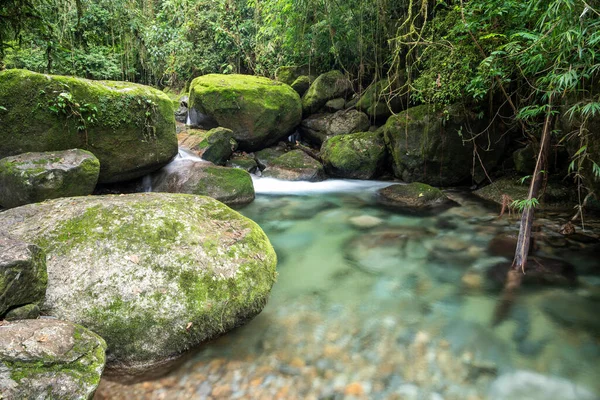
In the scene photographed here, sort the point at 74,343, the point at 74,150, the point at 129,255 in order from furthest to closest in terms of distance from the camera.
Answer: the point at 74,150 < the point at 129,255 < the point at 74,343

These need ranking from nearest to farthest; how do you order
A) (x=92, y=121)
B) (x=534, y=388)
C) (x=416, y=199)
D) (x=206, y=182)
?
(x=534, y=388) → (x=92, y=121) → (x=206, y=182) → (x=416, y=199)

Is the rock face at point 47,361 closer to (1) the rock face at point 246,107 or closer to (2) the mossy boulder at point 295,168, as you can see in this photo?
(2) the mossy boulder at point 295,168

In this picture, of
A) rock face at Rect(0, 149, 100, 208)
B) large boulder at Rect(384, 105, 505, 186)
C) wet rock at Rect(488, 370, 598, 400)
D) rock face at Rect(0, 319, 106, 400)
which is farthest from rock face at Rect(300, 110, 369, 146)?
rock face at Rect(0, 319, 106, 400)

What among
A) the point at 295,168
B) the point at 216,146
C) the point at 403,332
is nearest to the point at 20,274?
the point at 403,332

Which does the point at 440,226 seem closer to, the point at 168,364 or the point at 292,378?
the point at 292,378

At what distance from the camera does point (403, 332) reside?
124 inches

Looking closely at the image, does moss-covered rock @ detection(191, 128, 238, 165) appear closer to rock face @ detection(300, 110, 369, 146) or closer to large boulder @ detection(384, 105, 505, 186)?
rock face @ detection(300, 110, 369, 146)

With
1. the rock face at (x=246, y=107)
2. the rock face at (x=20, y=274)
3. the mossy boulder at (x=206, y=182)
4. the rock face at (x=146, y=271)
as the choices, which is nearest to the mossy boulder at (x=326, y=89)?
the rock face at (x=246, y=107)

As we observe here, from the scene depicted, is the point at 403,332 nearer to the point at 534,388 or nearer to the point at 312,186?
the point at 534,388

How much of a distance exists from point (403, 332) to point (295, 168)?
240 inches

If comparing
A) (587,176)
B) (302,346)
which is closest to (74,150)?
(302,346)

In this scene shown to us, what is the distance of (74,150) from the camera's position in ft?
17.2

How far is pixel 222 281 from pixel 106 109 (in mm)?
4217

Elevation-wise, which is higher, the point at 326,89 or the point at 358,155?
the point at 326,89
